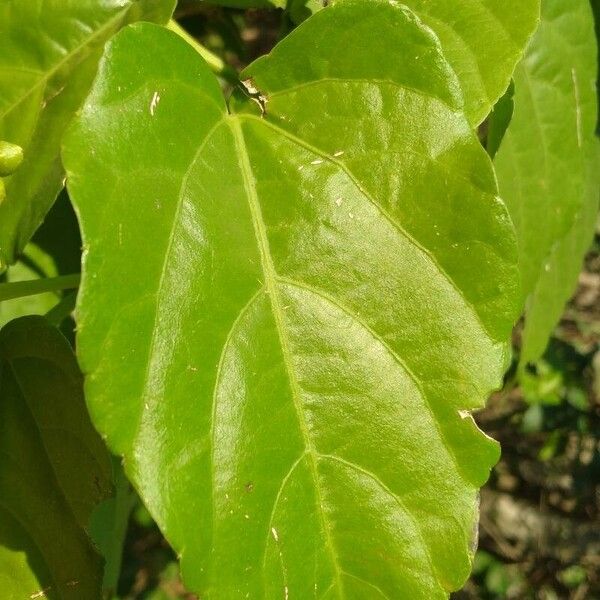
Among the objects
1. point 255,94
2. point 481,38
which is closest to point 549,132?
point 481,38

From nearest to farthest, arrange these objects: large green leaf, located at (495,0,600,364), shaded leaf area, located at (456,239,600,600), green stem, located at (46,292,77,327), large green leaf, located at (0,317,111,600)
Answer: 1. large green leaf, located at (0,317,111,600)
2. green stem, located at (46,292,77,327)
3. large green leaf, located at (495,0,600,364)
4. shaded leaf area, located at (456,239,600,600)

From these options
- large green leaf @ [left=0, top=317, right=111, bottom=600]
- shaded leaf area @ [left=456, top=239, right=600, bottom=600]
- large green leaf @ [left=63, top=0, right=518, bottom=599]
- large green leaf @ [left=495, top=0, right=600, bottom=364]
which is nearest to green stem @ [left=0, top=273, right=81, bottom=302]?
large green leaf @ [left=0, top=317, right=111, bottom=600]

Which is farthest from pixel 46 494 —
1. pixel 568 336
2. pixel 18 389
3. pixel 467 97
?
pixel 568 336

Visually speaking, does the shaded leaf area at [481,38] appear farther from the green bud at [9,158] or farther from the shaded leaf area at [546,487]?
the shaded leaf area at [546,487]

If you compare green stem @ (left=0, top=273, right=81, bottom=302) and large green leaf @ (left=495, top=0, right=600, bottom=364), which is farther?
large green leaf @ (left=495, top=0, right=600, bottom=364)

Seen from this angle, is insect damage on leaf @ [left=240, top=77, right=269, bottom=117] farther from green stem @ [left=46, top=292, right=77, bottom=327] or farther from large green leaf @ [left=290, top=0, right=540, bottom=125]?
green stem @ [left=46, top=292, right=77, bottom=327]

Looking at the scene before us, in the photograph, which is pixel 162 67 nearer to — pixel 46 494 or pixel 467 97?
pixel 467 97

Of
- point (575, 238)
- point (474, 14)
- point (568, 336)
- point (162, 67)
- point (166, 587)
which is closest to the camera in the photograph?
point (162, 67)
